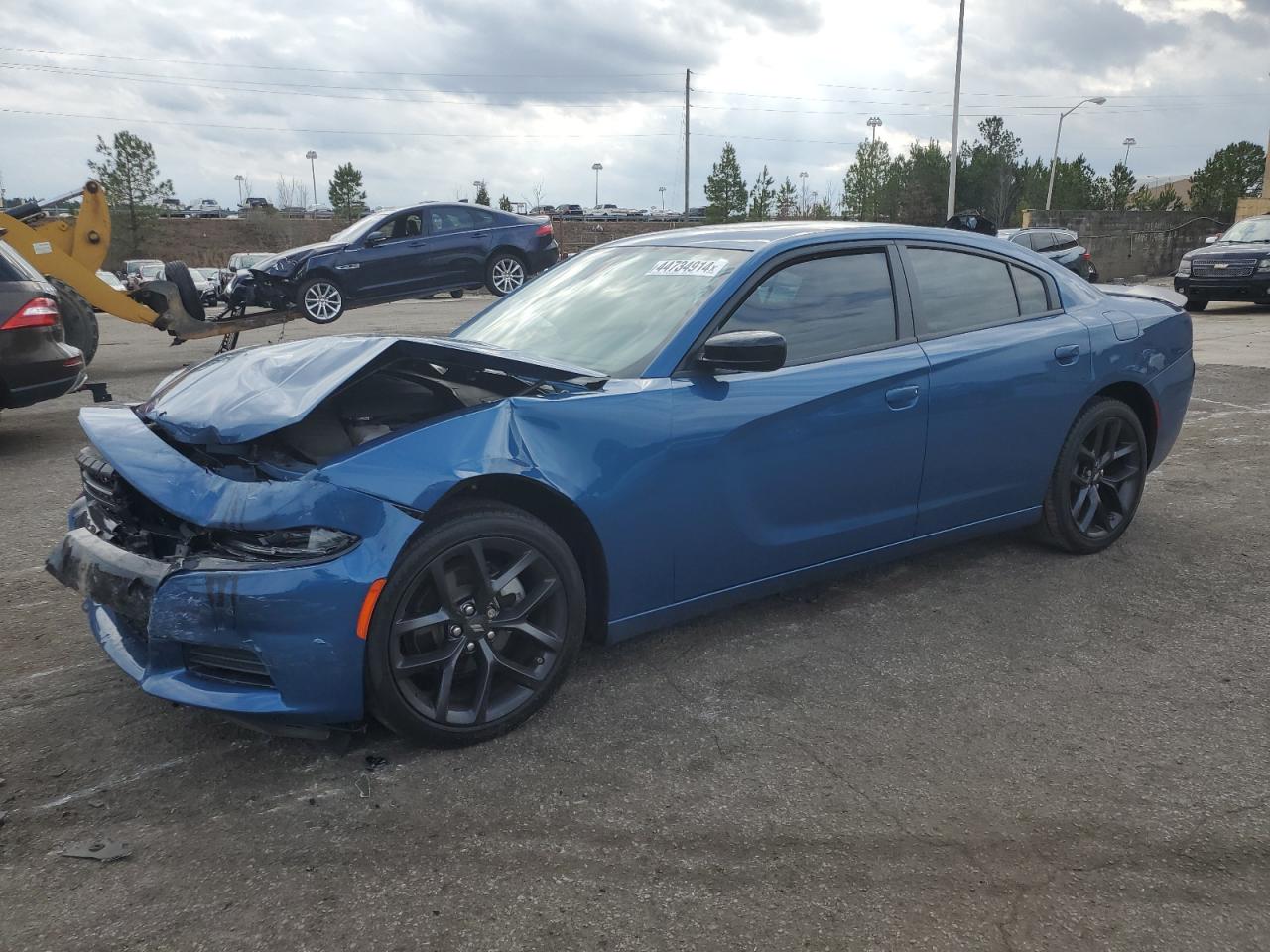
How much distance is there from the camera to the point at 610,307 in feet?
12.6

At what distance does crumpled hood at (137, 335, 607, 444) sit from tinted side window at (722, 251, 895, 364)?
0.74 m

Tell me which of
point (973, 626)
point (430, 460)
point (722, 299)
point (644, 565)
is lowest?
point (973, 626)

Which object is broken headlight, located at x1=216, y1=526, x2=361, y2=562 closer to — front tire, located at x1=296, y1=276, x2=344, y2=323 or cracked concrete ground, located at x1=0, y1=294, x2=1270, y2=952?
cracked concrete ground, located at x1=0, y1=294, x2=1270, y2=952

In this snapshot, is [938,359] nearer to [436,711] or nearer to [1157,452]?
[1157,452]

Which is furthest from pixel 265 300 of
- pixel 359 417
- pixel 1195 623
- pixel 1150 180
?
pixel 1150 180

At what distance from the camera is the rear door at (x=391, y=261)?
568 inches

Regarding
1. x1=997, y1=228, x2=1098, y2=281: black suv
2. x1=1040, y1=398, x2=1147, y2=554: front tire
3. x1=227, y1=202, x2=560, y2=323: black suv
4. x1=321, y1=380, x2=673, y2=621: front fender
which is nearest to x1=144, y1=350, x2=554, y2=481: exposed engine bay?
x1=321, y1=380, x2=673, y2=621: front fender

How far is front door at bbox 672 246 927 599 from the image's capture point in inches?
132

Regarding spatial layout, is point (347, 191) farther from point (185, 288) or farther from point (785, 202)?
point (185, 288)

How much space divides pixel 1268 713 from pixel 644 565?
208cm

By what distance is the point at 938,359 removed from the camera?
396 centimetres

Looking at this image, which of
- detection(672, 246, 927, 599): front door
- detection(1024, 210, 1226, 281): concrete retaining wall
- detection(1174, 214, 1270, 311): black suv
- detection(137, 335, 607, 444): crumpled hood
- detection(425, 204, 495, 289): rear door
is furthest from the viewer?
detection(1024, 210, 1226, 281): concrete retaining wall

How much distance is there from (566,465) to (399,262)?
1243 cm

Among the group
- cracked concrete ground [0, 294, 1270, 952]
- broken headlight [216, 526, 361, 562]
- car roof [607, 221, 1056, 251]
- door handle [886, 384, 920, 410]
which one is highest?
car roof [607, 221, 1056, 251]
